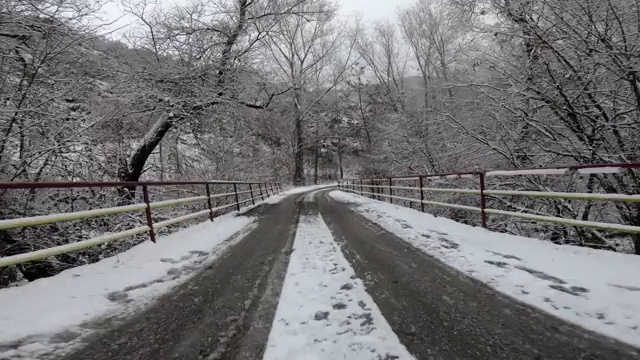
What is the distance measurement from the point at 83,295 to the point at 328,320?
2446mm

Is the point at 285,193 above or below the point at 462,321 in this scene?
below

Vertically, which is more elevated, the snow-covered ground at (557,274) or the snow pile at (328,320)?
the snow pile at (328,320)

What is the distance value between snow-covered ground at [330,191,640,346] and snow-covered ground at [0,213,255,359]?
3351 millimetres

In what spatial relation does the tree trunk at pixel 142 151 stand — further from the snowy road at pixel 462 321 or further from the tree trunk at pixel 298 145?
the tree trunk at pixel 298 145

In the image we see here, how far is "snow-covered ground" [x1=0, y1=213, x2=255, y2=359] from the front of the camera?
7.98 ft

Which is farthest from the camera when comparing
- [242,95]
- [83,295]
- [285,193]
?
[285,193]

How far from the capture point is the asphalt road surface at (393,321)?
2.18 m

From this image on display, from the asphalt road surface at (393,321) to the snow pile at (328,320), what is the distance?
96 mm

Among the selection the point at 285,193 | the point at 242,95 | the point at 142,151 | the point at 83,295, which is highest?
the point at 242,95

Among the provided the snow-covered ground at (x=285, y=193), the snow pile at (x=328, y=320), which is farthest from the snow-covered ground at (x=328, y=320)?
the snow-covered ground at (x=285, y=193)

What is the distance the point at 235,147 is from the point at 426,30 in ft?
56.5

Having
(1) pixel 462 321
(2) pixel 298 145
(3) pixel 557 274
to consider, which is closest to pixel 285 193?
(2) pixel 298 145

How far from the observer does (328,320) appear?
→ 8.62 ft

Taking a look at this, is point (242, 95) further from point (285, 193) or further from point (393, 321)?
point (285, 193)
